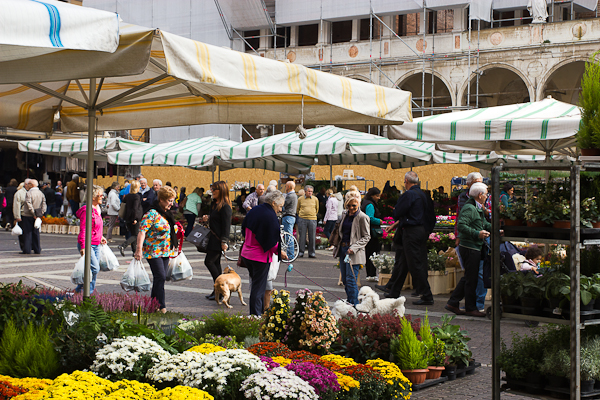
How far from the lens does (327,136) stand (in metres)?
17.6

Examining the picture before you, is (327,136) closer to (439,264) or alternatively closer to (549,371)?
(439,264)

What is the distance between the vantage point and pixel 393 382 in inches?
193

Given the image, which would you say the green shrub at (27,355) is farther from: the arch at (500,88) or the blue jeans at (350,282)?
the arch at (500,88)

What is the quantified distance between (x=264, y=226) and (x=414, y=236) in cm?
309

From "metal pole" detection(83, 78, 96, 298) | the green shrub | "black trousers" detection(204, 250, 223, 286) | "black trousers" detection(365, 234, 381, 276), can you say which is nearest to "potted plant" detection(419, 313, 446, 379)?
"metal pole" detection(83, 78, 96, 298)

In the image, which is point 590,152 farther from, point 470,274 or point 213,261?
point 213,261

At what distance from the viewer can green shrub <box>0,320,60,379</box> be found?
13.6 ft

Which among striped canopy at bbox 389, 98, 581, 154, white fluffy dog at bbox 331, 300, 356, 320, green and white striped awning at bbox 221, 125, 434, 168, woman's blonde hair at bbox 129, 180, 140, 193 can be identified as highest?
green and white striped awning at bbox 221, 125, 434, 168

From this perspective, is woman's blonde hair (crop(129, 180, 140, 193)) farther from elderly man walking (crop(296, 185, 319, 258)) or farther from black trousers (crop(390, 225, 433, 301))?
black trousers (crop(390, 225, 433, 301))

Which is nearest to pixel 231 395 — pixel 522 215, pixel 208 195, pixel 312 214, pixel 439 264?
pixel 522 215

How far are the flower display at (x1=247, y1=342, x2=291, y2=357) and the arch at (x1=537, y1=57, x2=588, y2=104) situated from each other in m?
28.0

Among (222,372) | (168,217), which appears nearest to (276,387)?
(222,372)

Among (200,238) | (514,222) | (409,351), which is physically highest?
(514,222)

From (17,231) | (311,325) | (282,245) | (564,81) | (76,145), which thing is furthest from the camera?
(564,81)
